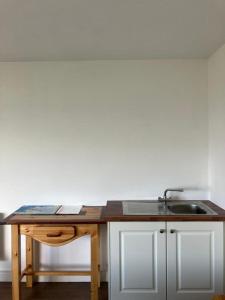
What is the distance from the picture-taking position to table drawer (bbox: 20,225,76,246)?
8.22ft

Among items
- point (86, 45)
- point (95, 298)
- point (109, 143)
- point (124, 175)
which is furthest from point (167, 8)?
point (95, 298)

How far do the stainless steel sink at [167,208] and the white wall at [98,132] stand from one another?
0.14 metres

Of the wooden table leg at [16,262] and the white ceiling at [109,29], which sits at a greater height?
the white ceiling at [109,29]

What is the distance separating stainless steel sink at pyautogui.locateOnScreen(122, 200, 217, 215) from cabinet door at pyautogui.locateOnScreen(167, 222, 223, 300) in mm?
184

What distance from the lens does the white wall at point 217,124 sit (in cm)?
261

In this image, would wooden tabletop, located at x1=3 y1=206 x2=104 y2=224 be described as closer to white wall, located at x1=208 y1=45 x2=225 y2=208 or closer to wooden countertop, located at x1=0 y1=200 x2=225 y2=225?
wooden countertop, located at x1=0 y1=200 x2=225 y2=225

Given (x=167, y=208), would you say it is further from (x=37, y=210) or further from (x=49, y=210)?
(x=37, y=210)

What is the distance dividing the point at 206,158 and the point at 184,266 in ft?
3.71

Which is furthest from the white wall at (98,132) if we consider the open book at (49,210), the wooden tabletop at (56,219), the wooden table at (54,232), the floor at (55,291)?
the wooden table at (54,232)

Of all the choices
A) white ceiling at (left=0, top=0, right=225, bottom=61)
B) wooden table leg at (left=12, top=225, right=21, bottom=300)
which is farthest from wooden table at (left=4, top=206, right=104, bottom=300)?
white ceiling at (left=0, top=0, right=225, bottom=61)

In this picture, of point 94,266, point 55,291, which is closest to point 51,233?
point 94,266

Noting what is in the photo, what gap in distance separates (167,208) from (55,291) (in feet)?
4.57

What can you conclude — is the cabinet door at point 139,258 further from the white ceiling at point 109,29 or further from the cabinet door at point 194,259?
the white ceiling at point 109,29

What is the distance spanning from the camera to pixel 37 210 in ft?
9.24
